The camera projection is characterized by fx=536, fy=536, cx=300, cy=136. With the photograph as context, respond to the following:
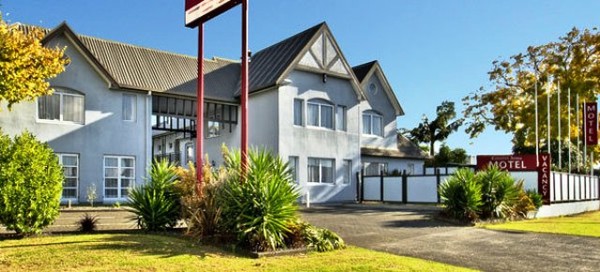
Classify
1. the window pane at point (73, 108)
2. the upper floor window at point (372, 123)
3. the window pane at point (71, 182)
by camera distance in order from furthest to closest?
1. the upper floor window at point (372, 123)
2. the window pane at point (73, 108)
3. the window pane at point (71, 182)

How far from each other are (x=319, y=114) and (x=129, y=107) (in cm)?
1048

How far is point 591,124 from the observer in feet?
120

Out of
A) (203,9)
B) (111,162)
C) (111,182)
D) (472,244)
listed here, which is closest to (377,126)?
(111,162)

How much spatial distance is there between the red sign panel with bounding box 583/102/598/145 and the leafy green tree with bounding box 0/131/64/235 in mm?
34287

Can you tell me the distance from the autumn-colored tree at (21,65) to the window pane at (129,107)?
924cm

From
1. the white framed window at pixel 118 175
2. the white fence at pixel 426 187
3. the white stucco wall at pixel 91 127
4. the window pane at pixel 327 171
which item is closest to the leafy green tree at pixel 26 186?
the white stucco wall at pixel 91 127

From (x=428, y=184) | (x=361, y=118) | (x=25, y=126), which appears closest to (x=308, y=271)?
(x=428, y=184)

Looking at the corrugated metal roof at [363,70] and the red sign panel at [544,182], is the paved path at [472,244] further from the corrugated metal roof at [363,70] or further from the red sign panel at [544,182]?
the corrugated metal roof at [363,70]

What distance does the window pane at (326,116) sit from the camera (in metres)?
31.0

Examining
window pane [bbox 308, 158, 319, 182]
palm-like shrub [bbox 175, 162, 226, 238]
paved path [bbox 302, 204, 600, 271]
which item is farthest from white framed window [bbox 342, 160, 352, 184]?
palm-like shrub [bbox 175, 162, 226, 238]

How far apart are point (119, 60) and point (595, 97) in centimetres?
3451

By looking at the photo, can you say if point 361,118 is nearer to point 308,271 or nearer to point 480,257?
point 480,257

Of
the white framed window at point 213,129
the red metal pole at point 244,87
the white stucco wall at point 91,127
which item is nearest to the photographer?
the red metal pole at point 244,87

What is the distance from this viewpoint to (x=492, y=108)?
148 ft
